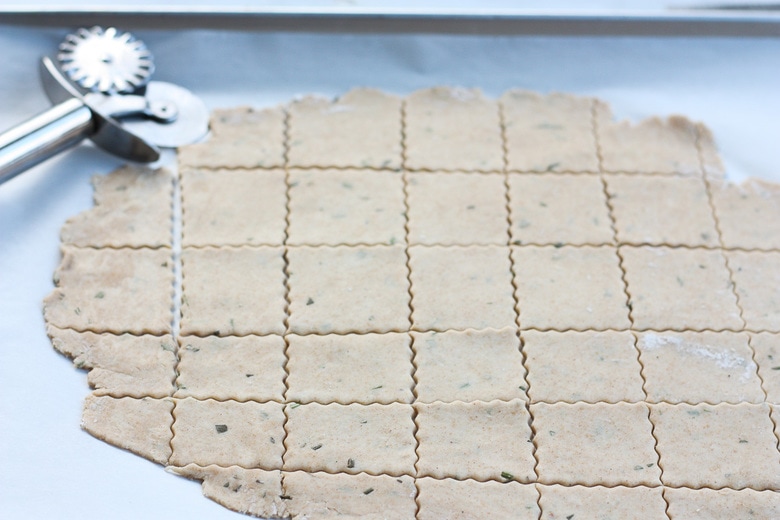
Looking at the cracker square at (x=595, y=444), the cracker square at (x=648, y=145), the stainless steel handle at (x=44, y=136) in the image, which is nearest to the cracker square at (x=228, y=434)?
the cracker square at (x=595, y=444)

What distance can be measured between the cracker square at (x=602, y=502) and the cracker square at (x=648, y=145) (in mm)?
604

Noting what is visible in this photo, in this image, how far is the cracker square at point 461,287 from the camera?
147cm

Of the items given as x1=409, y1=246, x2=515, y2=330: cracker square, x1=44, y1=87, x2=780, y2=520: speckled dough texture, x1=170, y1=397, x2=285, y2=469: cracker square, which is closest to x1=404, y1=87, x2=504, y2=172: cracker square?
x1=44, y1=87, x2=780, y2=520: speckled dough texture

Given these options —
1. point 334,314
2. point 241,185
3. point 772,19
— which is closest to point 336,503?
point 334,314

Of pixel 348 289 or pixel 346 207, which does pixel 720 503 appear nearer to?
pixel 348 289

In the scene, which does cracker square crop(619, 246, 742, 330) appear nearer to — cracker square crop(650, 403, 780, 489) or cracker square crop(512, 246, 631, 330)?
cracker square crop(512, 246, 631, 330)

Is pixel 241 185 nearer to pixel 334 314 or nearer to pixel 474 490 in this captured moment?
pixel 334 314

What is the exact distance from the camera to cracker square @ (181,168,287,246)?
1.55 metres

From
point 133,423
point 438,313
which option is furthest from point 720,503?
point 133,423

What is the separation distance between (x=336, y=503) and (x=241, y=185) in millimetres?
→ 586

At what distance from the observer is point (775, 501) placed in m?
1.31

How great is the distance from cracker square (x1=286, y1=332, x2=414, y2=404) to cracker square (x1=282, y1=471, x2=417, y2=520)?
120 mm

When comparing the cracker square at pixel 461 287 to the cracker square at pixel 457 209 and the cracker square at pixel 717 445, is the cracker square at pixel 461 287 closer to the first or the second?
the cracker square at pixel 457 209

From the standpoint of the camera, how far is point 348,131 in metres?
1.70
